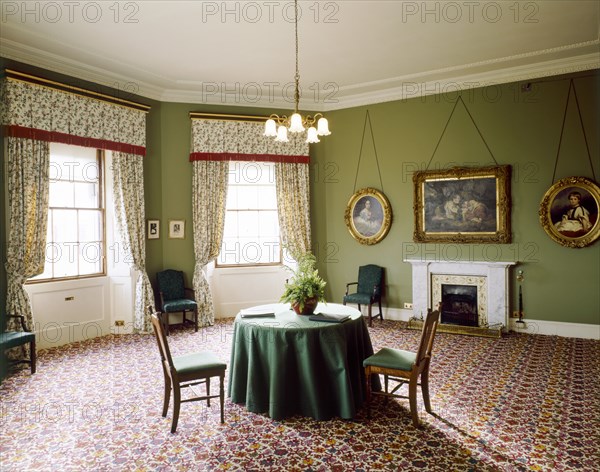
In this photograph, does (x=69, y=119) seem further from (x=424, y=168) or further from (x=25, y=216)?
(x=424, y=168)

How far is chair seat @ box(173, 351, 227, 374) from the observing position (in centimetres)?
397

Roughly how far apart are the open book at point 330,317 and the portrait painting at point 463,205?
3.83m

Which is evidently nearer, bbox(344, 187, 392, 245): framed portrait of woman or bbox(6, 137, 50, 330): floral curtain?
bbox(6, 137, 50, 330): floral curtain

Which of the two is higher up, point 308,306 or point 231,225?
point 231,225

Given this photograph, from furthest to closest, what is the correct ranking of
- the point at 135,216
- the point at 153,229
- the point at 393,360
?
the point at 153,229 → the point at 135,216 → the point at 393,360

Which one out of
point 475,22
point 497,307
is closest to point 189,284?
point 497,307

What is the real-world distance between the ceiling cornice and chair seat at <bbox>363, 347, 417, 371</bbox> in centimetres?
483

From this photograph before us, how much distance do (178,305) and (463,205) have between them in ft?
15.6

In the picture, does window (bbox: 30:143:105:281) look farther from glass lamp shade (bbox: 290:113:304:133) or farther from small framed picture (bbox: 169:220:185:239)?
glass lamp shade (bbox: 290:113:304:133)

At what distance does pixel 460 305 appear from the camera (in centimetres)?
752

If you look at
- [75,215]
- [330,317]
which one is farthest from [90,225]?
[330,317]

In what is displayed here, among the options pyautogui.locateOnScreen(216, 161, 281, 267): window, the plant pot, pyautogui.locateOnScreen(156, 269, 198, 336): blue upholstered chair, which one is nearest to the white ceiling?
pyautogui.locateOnScreen(216, 161, 281, 267): window

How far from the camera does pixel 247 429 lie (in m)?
3.89

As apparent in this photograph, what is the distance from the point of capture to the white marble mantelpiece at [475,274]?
7.11 m
